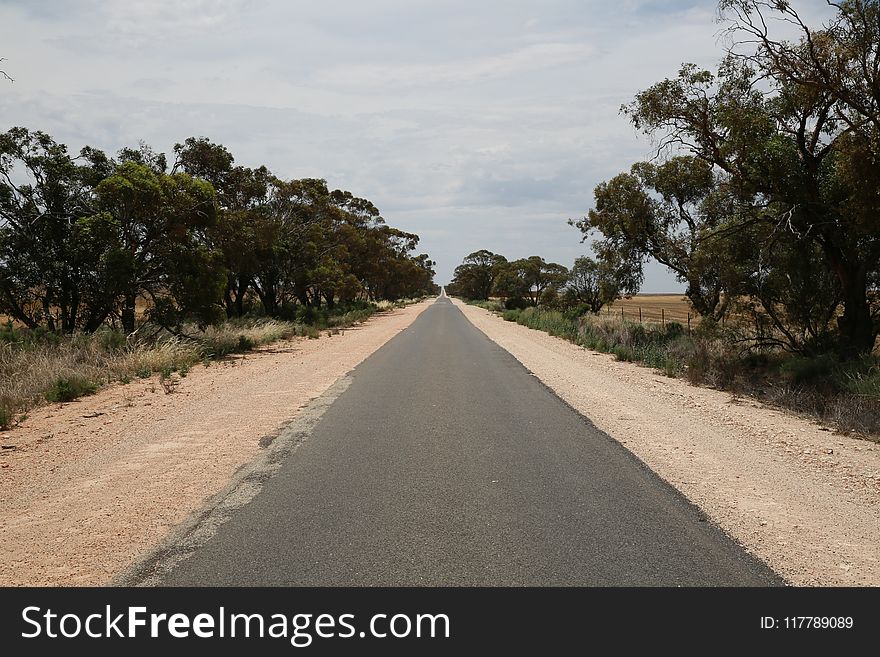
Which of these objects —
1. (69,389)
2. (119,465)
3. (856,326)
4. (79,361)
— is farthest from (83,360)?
(856,326)

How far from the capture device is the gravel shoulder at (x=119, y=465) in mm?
5277

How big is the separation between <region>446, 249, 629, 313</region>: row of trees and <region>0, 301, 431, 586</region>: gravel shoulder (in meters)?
21.8

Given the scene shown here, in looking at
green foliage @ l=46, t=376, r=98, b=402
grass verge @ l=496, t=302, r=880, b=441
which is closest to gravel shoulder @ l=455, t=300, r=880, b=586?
grass verge @ l=496, t=302, r=880, b=441

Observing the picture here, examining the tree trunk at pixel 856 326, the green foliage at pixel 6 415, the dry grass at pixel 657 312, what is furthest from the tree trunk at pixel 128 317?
the dry grass at pixel 657 312

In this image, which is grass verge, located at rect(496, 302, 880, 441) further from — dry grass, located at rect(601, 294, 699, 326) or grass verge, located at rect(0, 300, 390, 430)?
grass verge, located at rect(0, 300, 390, 430)

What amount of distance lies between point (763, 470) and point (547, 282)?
215 ft

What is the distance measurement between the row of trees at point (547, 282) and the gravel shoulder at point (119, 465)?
2182 cm

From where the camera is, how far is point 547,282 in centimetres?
7256

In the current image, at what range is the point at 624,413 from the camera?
11.6 m

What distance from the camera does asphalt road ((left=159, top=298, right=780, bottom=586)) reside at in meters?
4.72

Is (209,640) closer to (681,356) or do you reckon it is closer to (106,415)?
(106,415)

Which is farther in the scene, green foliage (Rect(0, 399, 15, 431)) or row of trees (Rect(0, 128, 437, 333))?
row of trees (Rect(0, 128, 437, 333))

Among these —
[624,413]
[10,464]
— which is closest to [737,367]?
[624,413]

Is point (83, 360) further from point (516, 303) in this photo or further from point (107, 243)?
point (516, 303)
